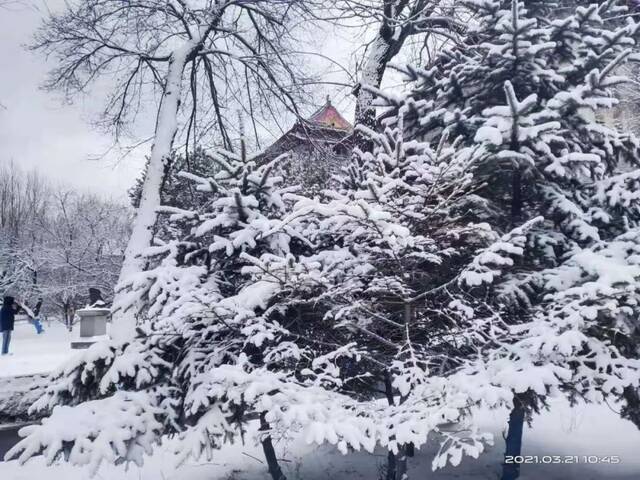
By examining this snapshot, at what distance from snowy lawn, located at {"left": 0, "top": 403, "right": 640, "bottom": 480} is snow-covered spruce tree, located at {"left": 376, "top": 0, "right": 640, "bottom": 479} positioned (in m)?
0.77

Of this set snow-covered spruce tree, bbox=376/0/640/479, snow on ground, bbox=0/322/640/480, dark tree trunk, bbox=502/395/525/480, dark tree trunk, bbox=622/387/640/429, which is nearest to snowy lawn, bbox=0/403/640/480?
snow on ground, bbox=0/322/640/480

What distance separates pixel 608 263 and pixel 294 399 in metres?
2.14

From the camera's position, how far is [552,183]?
13.6 ft

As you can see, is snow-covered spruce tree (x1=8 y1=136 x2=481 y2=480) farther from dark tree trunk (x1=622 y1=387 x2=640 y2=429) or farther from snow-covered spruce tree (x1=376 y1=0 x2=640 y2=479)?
dark tree trunk (x1=622 y1=387 x2=640 y2=429)

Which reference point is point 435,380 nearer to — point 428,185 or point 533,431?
Answer: point 428,185

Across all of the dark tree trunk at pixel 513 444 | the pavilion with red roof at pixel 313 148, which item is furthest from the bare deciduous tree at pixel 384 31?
the dark tree trunk at pixel 513 444

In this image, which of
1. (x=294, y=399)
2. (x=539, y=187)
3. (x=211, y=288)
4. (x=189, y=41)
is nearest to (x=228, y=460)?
(x=211, y=288)

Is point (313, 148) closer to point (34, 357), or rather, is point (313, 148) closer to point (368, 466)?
point (368, 466)

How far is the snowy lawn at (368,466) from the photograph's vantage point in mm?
4781

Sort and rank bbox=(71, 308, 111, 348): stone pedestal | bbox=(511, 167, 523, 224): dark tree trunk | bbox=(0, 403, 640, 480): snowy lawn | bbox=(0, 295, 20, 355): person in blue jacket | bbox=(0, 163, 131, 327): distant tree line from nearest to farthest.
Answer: bbox=(511, 167, 523, 224): dark tree trunk → bbox=(0, 403, 640, 480): snowy lawn → bbox=(0, 295, 20, 355): person in blue jacket → bbox=(71, 308, 111, 348): stone pedestal → bbox=(0, 163, 131, 327): distant tree line

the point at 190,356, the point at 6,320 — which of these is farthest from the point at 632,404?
the point at 6,320

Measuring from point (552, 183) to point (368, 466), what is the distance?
11.1 ft

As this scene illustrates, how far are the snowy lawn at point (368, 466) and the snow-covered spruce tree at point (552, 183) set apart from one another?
77 centimetres

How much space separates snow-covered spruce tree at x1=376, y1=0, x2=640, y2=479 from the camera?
3.02 metres
